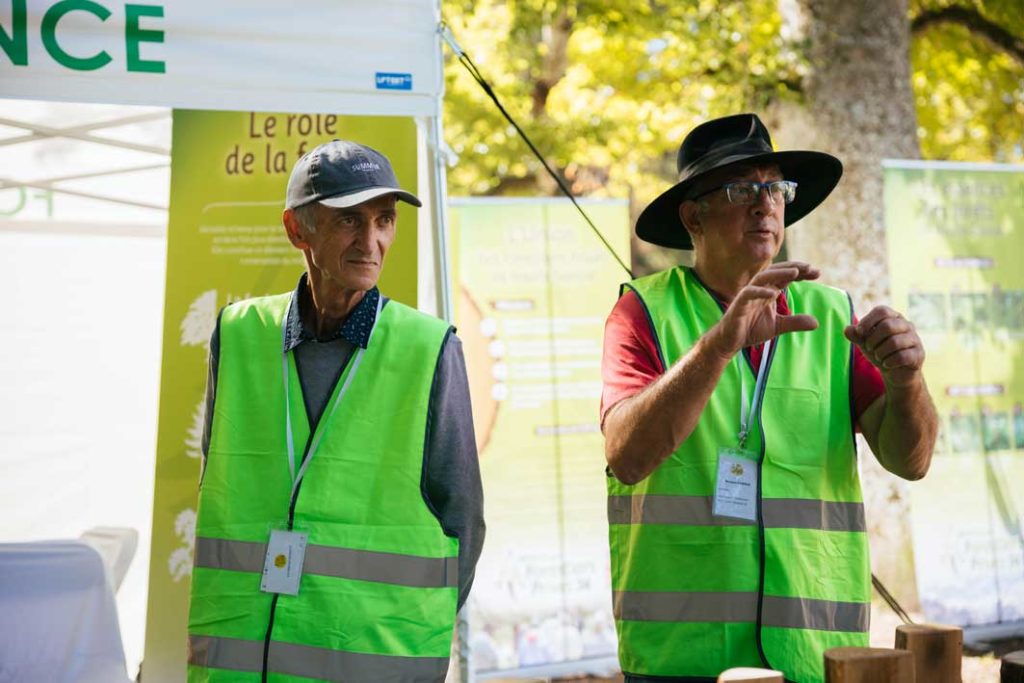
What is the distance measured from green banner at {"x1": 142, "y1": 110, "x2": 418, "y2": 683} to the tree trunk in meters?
4.75

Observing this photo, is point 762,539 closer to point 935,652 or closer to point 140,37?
point 935,652

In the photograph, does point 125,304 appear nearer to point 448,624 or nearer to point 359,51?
point 359,51

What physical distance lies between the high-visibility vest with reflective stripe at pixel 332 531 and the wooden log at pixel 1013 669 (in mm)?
1168

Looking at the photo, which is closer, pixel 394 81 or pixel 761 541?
pixel 761 541

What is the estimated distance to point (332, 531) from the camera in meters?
2.17

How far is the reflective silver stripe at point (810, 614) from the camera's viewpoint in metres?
2.09

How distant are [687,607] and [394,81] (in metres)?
1.67

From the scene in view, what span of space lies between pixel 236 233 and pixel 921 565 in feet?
15.6

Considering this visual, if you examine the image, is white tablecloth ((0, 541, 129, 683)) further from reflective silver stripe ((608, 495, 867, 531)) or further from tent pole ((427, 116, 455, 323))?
reflective silver stripe ((608, 495, 867, 531))

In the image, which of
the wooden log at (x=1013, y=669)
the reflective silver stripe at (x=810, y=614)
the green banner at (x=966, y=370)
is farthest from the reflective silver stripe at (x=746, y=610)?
the green banner at (x=966, y=370)

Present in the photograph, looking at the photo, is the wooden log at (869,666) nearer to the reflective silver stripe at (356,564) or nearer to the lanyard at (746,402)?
the lanyard at (746,402)

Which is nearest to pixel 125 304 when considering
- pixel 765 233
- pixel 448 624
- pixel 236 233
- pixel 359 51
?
pixel 236 233

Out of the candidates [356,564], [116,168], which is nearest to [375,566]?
[356,564]

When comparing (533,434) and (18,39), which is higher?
(18,39)
